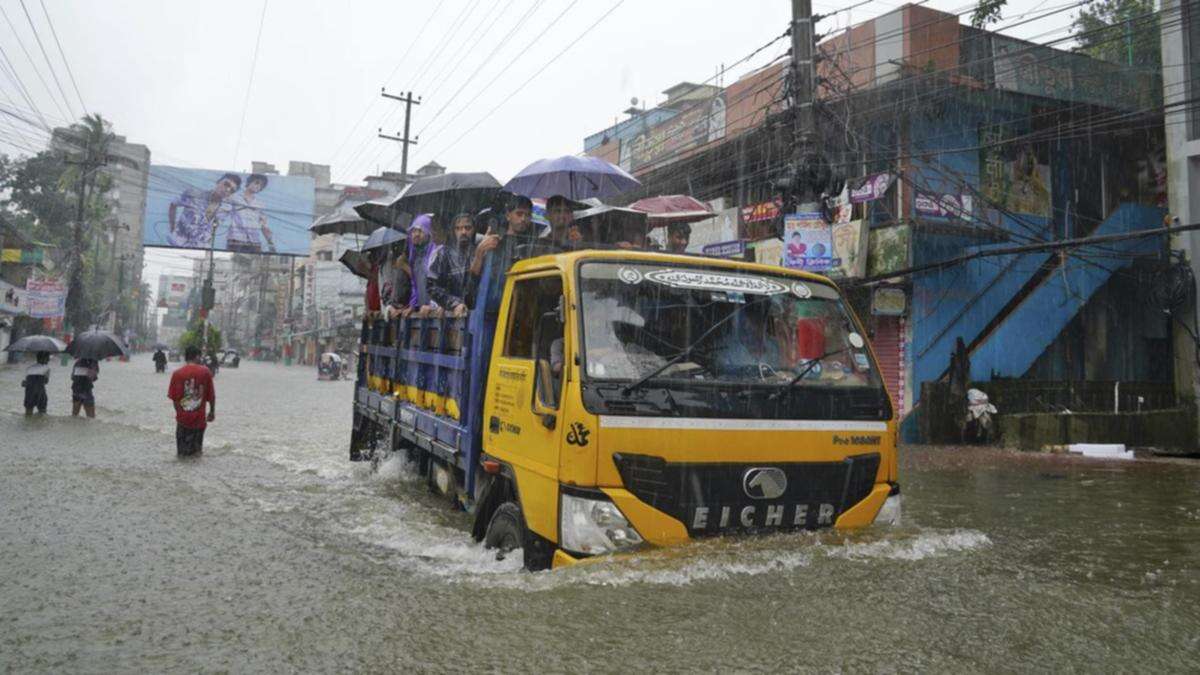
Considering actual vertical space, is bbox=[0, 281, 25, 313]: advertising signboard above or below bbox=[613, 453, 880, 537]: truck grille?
above

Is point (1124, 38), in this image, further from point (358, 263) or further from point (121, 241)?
point (121, 241)

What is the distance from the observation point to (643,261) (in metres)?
4.04

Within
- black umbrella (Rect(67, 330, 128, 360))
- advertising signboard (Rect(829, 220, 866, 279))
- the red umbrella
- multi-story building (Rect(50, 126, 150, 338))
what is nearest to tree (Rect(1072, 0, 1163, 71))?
advertising signboard (Rect(829, 220, 866, 279))

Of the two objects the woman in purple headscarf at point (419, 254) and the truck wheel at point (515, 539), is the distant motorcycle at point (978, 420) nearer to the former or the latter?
the woman in purple headscarf at point (419, 254)

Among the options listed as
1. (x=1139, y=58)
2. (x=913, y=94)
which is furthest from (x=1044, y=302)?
(x=1139, y=58)

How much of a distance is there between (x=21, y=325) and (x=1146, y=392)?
150 feet

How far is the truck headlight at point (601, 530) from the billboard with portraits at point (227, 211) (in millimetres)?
A: 36631

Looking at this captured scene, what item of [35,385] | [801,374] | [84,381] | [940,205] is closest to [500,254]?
[801,374]

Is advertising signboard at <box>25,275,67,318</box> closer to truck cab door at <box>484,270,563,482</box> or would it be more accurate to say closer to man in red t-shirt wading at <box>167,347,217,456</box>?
man in red t-shirt wading at <box>167,347,217,456</box>

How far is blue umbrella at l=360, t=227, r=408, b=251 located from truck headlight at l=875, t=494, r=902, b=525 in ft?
17.6

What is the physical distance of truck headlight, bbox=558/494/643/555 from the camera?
3.39 meters

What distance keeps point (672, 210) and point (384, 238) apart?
3784 millimetres

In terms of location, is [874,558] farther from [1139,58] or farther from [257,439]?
[1139,58]

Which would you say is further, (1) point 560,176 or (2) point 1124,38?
(2) point 1124,38
